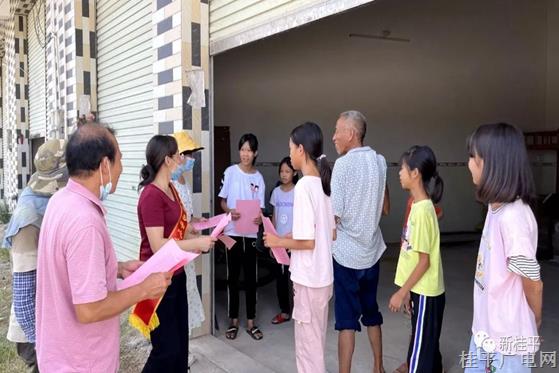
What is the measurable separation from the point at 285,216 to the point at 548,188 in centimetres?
699

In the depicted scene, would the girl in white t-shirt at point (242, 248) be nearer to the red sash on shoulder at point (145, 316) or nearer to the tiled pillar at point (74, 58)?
the red sash on shoulder at point (145, 316)

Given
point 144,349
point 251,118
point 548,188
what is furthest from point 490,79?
point 144,349

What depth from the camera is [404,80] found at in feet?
27.7

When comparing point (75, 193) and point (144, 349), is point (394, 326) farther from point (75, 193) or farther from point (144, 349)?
point (75, 193)

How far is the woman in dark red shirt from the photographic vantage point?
254 cm

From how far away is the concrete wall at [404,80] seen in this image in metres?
7.66

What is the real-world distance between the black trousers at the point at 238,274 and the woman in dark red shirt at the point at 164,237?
134 centimetres

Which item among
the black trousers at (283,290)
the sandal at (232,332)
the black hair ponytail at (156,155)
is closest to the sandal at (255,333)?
the sandal at (232,332)

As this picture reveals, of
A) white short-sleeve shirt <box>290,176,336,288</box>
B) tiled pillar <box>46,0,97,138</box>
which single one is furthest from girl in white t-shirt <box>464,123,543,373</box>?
tiled pillar <box>46,0,97,138</box>

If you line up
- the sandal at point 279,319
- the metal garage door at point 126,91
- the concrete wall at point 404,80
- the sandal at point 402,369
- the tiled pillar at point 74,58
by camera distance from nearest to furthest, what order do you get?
1. the sandal at point 402,369
2. the sandal at point 279,319
3. the metal garage door at point 126,91
4. the tiled pillar at point 74,58
5. the concrete wall at point 404,80

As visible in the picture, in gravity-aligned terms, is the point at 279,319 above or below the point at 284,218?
below

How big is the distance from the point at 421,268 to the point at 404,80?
640 centimetres

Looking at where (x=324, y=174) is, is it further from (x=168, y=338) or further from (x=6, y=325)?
(x=6, y=325)

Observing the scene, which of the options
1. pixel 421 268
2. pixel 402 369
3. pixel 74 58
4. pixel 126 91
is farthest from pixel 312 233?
pixel 74 58
